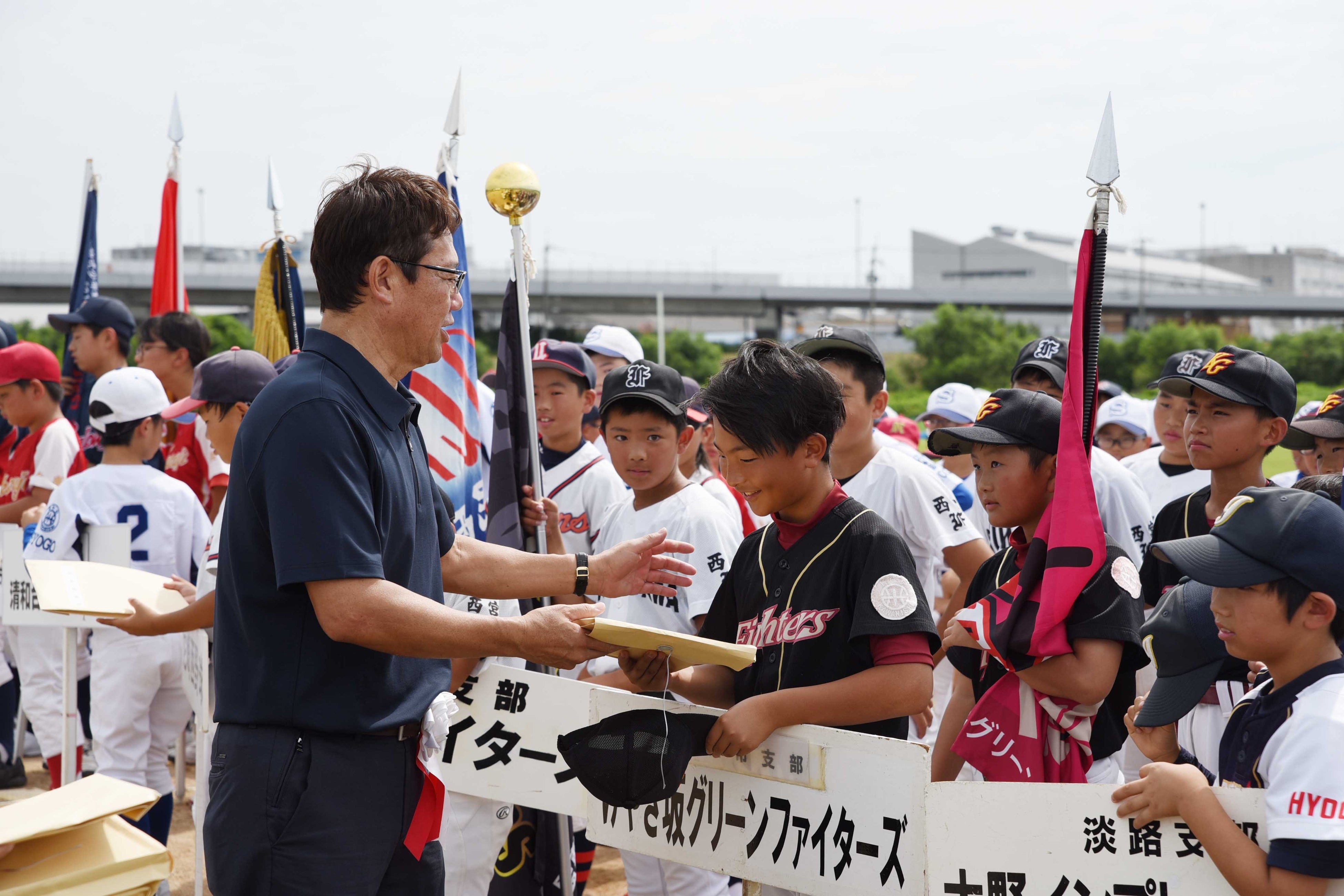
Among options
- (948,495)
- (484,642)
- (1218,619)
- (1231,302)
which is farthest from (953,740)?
(1231,302)

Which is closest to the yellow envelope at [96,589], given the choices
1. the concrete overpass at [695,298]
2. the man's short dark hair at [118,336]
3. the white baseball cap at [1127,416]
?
the man's short dark hair at [118,336]

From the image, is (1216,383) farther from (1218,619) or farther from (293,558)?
(293,558)

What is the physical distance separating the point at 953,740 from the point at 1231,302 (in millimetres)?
79094

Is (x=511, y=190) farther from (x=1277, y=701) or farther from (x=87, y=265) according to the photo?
(x=87, y=265)

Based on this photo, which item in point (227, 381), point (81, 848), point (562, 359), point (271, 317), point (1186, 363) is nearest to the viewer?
point (81, 848)

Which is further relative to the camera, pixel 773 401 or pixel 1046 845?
pixel 773 401

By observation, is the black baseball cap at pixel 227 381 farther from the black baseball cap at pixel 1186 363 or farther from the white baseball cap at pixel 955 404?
the white baseball cap at pixel 955 404

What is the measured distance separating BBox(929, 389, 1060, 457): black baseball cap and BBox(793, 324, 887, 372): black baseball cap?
Result: 0.85 meters

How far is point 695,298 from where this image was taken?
69.8 meters

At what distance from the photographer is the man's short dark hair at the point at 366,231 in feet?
7.77

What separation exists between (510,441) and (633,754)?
197 centimetres

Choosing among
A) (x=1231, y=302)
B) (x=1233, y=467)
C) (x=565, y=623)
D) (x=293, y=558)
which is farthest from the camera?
(x=1231, y=302)

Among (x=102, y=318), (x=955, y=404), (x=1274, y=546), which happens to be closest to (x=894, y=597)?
(x=1274, y=546)

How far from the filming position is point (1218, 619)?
238 cm
